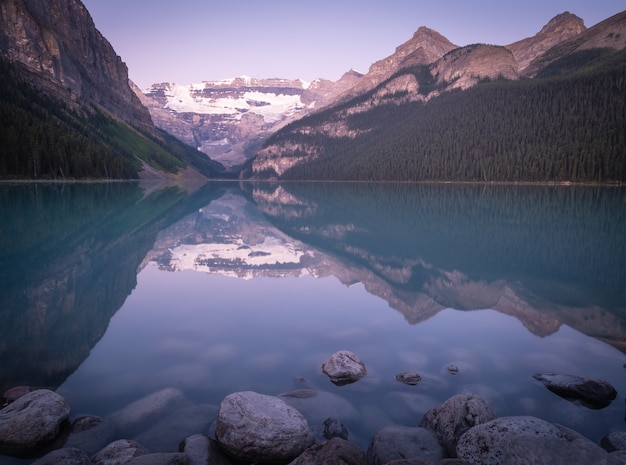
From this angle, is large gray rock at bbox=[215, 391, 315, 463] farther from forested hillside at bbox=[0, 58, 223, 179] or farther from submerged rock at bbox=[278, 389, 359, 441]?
forested hillside at bbox=[0, 58, 223, 179]

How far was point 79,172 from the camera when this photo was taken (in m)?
117

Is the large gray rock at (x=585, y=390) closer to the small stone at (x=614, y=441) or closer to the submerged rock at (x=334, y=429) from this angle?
the small stone at (x=614, y=441)

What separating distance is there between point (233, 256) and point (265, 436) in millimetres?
21665

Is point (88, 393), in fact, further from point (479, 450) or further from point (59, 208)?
point (59, 208)

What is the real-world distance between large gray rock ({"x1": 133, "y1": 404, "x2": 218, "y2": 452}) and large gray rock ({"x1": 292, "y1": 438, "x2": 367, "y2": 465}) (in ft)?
9.27

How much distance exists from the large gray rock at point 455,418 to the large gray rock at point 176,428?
4.81m

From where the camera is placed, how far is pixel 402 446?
25.4ft

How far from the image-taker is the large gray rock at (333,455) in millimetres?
6422

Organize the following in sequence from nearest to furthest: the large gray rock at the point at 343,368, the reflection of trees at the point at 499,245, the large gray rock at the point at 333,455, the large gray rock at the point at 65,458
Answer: the large gray rock at the point at 333,455, the large gray rock at the point at 65,458, the large gray rock at the point at 343,368, the reflection of trees at the point at 499,245

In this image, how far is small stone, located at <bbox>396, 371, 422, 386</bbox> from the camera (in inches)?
422

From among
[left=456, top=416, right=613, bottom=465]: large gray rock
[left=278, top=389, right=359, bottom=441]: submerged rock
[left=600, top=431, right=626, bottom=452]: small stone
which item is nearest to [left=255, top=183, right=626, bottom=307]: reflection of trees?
[left=600, top=431, right=626, bottom=452]: small stone

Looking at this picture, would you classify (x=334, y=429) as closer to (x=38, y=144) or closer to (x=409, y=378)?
(x=409, y=378)

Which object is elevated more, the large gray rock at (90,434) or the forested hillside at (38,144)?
the forested hillside at (38,144)

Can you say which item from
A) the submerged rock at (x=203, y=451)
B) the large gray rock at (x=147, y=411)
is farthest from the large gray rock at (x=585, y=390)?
the large gray rock at (x=147, y=411)
